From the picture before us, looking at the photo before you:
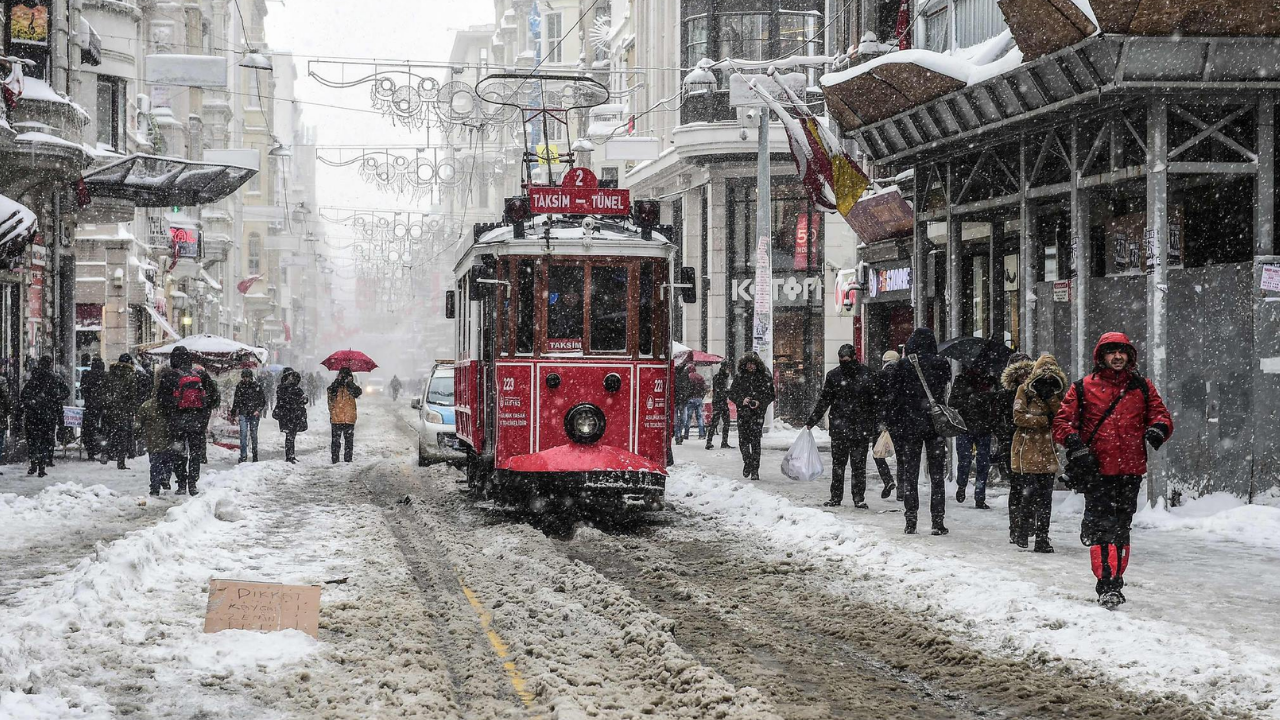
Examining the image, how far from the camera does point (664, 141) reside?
1677 inches

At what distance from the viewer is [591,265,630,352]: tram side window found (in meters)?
14.9

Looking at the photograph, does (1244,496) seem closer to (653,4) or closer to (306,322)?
(653,4)

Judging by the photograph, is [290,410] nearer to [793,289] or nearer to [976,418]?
[976,418]

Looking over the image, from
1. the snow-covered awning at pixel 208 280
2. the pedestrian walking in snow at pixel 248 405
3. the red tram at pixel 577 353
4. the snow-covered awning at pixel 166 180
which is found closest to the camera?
the red tram at pixel 577 353

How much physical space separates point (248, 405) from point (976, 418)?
15.4 meters

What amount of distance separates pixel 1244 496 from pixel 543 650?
927 centimetres

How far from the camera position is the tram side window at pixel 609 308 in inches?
585

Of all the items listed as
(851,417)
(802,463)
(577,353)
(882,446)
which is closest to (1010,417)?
(851,417)

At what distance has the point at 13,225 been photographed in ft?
67.1

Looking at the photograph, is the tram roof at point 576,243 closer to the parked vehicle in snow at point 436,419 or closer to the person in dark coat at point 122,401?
the parked vehicle in snow at point 436,419

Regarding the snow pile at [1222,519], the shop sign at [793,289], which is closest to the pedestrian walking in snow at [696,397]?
the shop sign at [793,289]

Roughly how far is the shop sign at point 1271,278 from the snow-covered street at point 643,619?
2131 millimetres

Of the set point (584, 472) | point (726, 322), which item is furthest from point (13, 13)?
point (726, 322)

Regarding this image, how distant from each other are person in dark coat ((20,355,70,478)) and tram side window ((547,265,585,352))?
1058 cm
